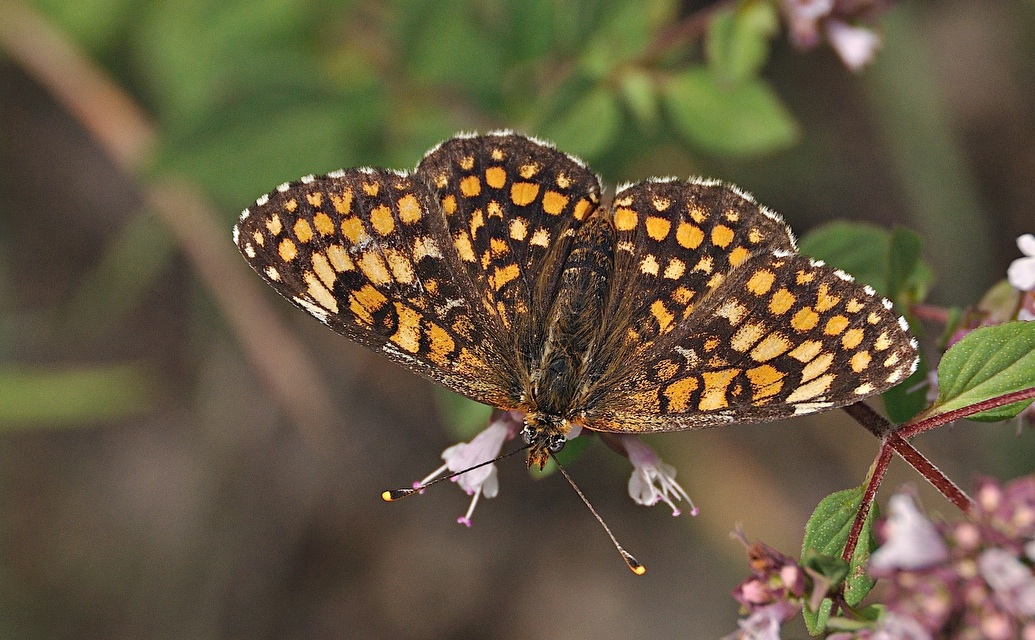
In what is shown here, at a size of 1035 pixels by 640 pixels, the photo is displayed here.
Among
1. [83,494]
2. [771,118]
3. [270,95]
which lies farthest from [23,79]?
[771,118]

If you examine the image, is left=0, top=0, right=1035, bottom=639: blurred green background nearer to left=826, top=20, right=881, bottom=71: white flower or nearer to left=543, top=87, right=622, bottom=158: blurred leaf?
left=543, top=87, right=622, bottom=158: blurred leaf

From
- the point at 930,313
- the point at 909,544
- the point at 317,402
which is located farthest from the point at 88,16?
the point at 909,544

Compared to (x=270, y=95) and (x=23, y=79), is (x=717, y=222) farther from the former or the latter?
(x=23, y=79)

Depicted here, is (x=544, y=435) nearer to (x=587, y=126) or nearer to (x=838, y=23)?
(x=587, y=126)

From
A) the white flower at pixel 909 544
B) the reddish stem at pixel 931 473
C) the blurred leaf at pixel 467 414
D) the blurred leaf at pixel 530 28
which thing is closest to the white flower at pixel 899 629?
the white flower at pixel 909 544

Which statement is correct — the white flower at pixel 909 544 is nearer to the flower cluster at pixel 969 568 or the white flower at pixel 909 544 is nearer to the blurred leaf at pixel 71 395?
the flower cluster at pixel 969 568
